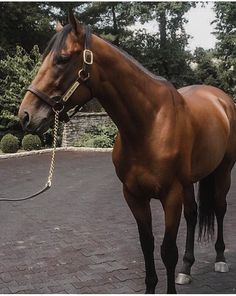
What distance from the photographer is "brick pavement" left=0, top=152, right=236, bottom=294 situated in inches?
133

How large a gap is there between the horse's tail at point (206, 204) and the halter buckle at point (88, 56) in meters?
1.93

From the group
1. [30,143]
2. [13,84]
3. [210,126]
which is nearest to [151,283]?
[210,126]

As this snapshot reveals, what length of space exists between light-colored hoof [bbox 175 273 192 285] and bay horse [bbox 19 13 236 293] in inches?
16.6

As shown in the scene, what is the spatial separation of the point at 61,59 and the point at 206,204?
221cm

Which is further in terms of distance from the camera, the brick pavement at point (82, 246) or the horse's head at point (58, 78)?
the brick pavement at point (82, 246)

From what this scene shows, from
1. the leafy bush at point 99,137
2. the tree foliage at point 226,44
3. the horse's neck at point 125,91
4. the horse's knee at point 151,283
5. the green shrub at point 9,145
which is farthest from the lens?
the tree foliage at point 226,44

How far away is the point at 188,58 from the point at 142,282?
1716 cm

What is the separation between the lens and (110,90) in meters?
2.33

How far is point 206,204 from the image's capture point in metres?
3.72

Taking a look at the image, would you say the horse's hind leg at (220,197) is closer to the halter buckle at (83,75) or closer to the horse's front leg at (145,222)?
the horse's front leg at (145,222)

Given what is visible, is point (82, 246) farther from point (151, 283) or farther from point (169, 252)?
point (169, 252)

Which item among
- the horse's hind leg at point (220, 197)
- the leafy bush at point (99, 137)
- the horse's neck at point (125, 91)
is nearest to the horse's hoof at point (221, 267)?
the horse's hind leg at point (220, 197)

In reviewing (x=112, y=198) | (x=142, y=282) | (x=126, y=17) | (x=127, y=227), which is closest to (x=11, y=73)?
(x=126, y=17)

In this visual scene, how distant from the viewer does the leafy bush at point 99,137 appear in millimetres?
13633
